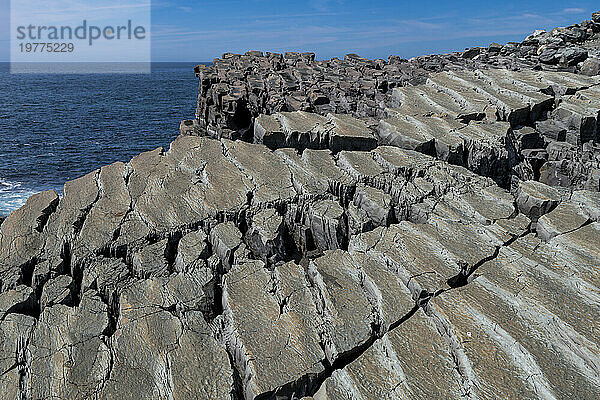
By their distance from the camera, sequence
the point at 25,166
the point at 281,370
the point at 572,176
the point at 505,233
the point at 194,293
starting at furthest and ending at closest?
the point at 25,166 < the point at 572,176 < the point at 505,233 < the point at 194,293 < the point at 281,370

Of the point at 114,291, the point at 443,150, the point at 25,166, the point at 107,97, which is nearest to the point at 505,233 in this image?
the point at 443,150

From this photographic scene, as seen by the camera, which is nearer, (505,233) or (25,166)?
(505,233)

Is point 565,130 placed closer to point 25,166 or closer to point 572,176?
point 572,176

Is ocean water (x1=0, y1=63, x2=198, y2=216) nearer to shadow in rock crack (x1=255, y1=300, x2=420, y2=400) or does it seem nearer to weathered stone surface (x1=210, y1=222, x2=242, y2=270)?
weathered stone surface (x1=210, y1=222, x2=242, y2=270)

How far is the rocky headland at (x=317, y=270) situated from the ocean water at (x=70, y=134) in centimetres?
2391

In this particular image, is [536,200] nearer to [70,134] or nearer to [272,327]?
[272,327]

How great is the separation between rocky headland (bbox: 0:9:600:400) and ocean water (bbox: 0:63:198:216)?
78.4ft

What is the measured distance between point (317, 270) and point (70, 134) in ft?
203

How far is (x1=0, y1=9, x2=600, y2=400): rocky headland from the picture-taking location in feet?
14.2

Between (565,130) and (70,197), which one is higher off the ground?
(565,130)

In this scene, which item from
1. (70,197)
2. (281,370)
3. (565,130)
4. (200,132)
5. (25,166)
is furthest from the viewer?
(25,166)

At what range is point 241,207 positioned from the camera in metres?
6.82

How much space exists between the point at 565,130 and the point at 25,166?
45.4 metres

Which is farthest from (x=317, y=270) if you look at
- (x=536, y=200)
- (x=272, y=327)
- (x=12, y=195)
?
(x=12, y=195)
